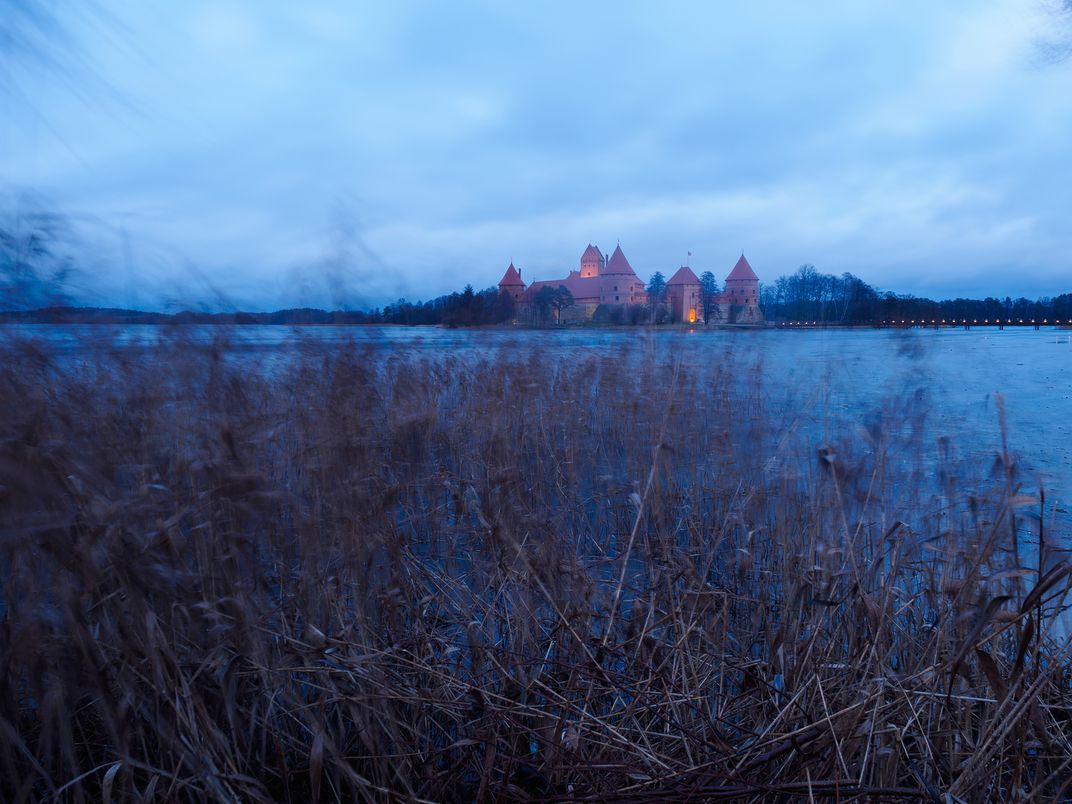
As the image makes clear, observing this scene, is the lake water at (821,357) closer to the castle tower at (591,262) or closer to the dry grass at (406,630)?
the dry grass at (406,630)

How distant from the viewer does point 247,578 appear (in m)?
1.86

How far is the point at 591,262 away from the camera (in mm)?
79562

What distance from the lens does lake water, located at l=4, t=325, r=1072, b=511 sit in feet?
9.70

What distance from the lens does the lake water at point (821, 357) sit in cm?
296

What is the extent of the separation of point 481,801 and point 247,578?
92 cm

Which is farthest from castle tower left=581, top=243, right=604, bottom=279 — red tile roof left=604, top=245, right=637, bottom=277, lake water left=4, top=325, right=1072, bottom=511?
lake water left=4, top=325, right=1072, bottom=511

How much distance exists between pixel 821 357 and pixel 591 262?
76159 millimetres

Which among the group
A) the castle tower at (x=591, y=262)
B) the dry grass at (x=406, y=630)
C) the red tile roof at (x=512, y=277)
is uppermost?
the castle tower at (x=591, y=262)

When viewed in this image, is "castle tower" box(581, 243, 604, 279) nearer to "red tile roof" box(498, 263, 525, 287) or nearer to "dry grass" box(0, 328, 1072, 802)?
"red tile roof" box(498, 263, 525, 287)

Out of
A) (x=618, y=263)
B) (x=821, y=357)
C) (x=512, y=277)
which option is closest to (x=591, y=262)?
(x=618, y=263)

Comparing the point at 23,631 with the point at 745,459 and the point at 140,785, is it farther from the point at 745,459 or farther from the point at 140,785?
the point at 745,459

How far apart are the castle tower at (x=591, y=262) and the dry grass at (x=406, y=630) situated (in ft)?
249

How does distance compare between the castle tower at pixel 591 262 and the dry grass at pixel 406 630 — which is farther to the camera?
the castle tower at pixel 591 262

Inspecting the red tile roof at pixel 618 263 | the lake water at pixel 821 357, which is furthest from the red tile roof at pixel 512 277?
the lake water at pixel 821 357
